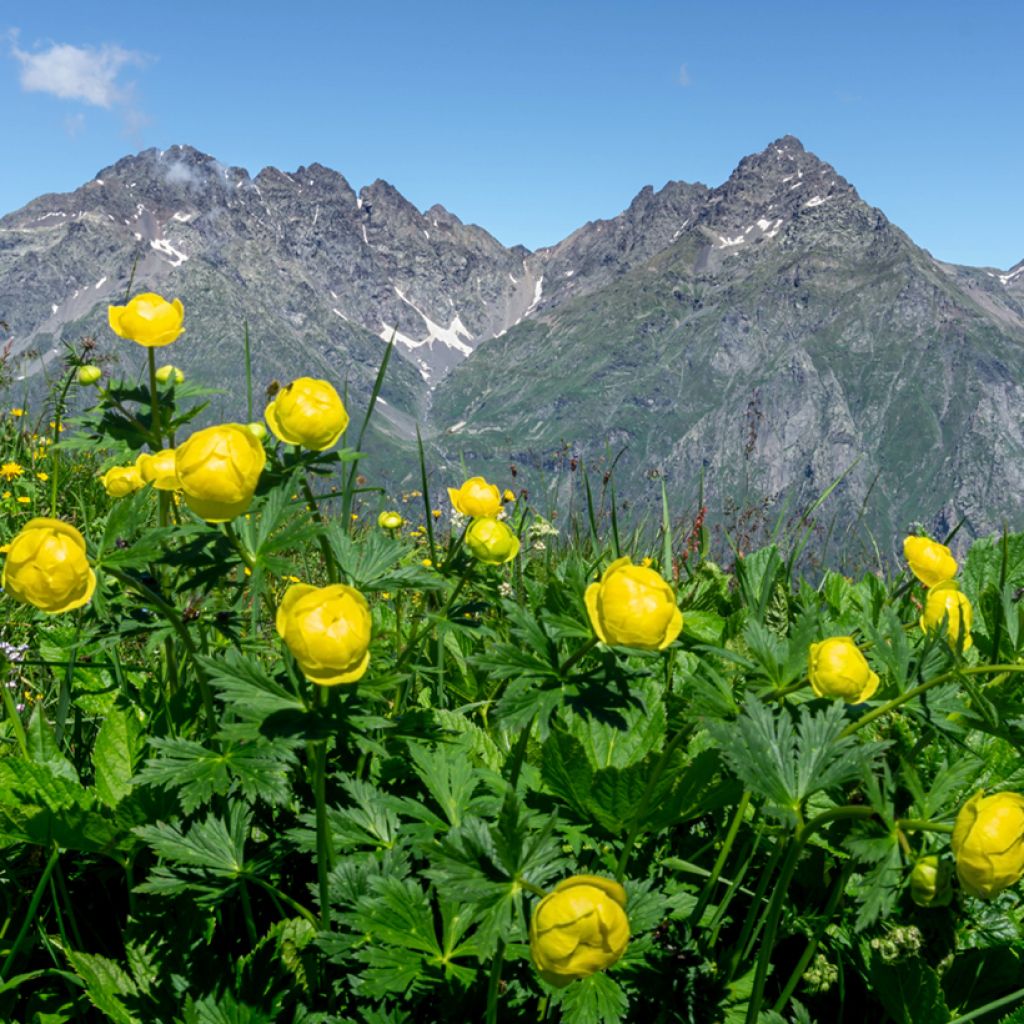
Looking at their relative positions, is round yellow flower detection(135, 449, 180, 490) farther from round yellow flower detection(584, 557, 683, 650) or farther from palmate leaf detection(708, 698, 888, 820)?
palmate leaf detection(708, 698, 888, 820)

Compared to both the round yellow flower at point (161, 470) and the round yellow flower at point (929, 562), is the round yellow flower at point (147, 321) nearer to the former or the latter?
the round yellow flower at point (161, 470)

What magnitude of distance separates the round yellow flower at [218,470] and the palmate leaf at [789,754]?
0.57 metres

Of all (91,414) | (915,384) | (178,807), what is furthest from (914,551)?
(915,384)

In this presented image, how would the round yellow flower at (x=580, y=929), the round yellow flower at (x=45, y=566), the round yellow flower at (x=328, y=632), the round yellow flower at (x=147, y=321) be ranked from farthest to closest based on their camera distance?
the round yellow flower at (x=147, y=321)
the round yellow flower at (x=45, y=566)
the round yellow flower at (x=328, y=632)
the round yellow flower at (x=580, y=929)

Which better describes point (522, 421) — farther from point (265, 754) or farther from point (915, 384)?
point (265, 754)

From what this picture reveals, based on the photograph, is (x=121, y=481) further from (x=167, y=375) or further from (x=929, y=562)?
(x=929, y=562)

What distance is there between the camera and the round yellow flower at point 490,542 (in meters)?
1.30

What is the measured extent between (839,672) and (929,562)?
53 centimetres

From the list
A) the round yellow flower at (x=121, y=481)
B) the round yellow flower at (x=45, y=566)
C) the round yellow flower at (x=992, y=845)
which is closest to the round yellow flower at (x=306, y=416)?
the round yellow flower at (x=45, y=566)

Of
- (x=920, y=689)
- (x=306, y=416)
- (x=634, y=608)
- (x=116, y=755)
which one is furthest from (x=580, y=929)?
(x=116, y=755)

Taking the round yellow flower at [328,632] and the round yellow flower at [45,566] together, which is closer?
the round yellow flower at [328,632]

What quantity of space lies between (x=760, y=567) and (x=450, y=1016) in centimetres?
120

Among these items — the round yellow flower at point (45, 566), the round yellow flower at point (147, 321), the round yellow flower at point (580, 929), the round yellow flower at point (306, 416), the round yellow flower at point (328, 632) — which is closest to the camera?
the round yellow flower at point (580, 929)

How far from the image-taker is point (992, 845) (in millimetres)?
765
